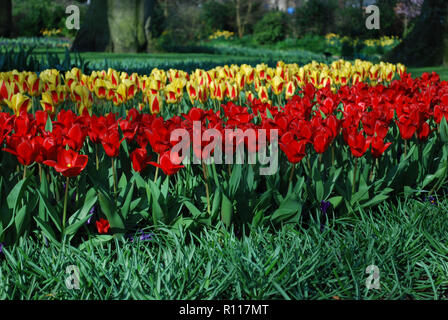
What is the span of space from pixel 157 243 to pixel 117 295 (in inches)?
24.5

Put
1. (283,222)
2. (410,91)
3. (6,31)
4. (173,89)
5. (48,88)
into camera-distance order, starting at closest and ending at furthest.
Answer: (283,222) → (48,88) → (173,89) → (410,91) → (6,31)

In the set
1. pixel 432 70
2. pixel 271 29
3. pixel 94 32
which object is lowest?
pixel 432 70

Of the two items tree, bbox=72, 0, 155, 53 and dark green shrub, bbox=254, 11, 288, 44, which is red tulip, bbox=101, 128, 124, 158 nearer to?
tree, bbox=72, 0, 155, 53

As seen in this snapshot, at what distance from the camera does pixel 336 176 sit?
2.81m

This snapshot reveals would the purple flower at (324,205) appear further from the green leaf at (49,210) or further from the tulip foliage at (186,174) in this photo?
the green leaf at (49,210)

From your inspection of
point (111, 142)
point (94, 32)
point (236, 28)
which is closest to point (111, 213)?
point (111, 142)

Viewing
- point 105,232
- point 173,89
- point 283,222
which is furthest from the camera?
point 173,89

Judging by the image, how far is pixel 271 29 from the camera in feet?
91.9

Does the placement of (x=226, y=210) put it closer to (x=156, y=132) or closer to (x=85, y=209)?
(x=156, y=132)

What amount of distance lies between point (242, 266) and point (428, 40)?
10.7 meters

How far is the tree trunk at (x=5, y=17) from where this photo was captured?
22559 mm
